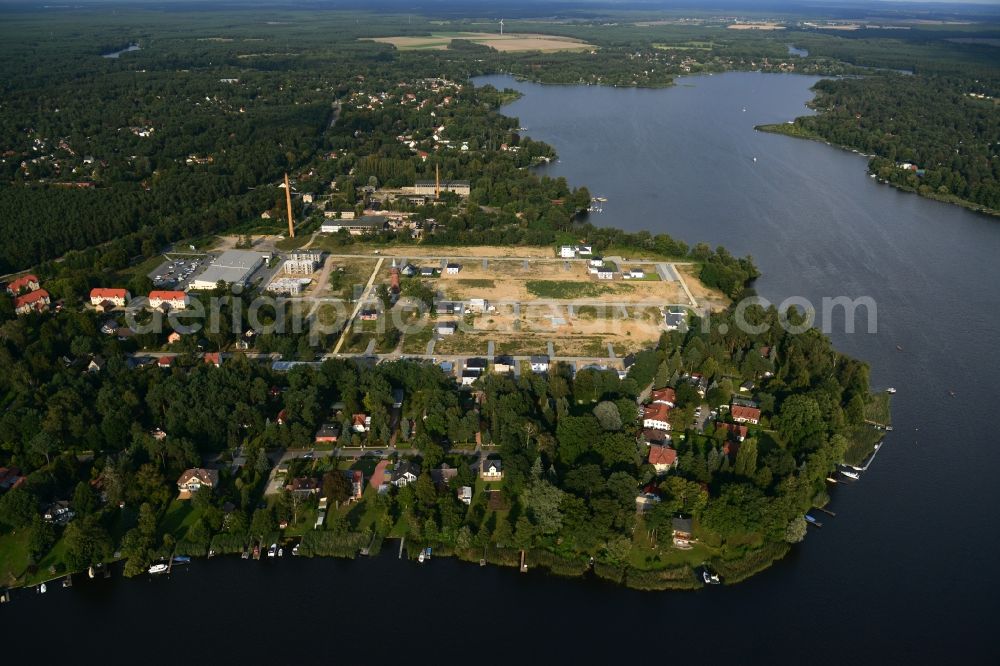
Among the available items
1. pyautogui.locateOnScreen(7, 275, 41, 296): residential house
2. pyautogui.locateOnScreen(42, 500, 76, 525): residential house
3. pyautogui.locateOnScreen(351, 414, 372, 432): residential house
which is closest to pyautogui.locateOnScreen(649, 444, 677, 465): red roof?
pyautogui.locateOnScreen(351, 414, 372, 432): residential house

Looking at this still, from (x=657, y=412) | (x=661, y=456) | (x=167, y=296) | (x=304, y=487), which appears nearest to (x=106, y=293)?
(x=167, y=296)

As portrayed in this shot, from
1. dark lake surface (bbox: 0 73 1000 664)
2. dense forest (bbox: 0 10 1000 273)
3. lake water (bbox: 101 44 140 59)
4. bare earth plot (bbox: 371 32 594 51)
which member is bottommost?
dark lake surface (bbox: 0 73 1000 664)

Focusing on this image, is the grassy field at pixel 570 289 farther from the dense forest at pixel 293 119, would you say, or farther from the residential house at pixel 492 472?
the residential house at pixel 492 472

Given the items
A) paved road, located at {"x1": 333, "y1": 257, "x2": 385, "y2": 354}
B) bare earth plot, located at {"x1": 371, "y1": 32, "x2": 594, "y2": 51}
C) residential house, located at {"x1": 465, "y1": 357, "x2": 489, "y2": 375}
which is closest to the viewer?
residential house, located at {"x1": 465, "y1": 357, "x2": 489, "y2": 375}

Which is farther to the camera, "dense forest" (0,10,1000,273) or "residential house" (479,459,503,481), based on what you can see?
"dense forest" (0,10,1000,273)

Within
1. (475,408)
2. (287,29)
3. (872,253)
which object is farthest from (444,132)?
(287,29)

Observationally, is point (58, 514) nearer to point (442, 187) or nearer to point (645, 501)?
point (645, 501)

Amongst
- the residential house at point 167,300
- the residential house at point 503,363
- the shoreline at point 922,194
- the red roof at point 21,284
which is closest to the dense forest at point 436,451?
the residential house at point 503,363

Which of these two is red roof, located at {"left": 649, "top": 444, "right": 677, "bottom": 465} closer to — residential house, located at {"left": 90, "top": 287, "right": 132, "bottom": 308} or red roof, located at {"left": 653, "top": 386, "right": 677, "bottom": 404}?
red roof, located at {"left": 653, "top": 386, "right": 677, "bottom": 404}

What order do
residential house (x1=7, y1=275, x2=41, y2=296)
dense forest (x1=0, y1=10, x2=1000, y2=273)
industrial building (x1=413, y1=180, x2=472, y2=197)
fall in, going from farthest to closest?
1. industrial building (x1=413, y1=180, x2=472, y2=197)
2. dense forest (x1=0, y1=10, x2=1000, y2=273)
3. residential house (x1=7, y1=275, x2=41, y2=296)
